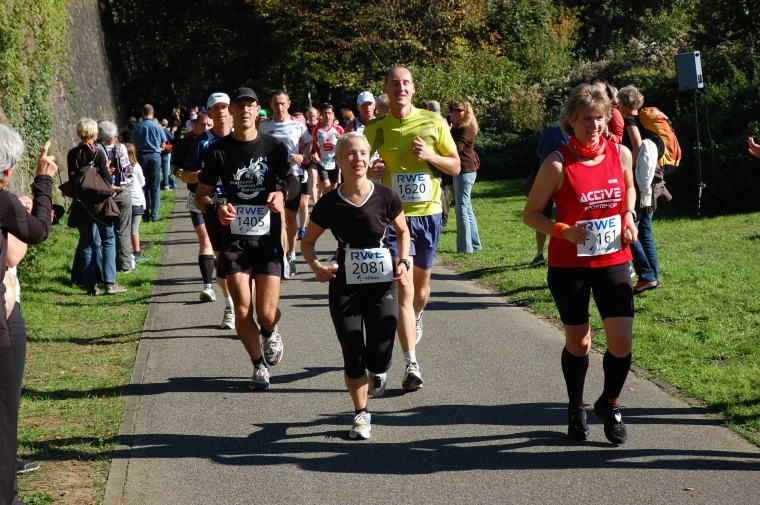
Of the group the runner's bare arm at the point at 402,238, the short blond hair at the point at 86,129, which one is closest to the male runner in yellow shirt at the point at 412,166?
the runner's bare arm at the point at 402,238

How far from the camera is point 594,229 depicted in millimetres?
5223

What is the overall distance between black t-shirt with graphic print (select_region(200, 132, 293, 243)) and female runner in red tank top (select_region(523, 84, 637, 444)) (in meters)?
2.27

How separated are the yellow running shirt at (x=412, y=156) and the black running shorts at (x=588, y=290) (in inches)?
63.0

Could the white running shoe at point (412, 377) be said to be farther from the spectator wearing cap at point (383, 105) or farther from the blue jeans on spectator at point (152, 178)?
the blue jeans on spectator at point (152, 178)

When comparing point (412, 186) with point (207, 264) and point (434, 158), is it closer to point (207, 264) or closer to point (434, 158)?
point (434, 158)

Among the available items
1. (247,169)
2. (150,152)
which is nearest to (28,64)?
(150,152)

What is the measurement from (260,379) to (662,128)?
531 cm

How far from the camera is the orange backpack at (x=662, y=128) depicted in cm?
962

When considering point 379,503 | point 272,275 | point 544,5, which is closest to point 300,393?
point 272,275

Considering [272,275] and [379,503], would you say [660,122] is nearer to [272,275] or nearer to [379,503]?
[272,275]

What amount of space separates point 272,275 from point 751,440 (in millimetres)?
3426

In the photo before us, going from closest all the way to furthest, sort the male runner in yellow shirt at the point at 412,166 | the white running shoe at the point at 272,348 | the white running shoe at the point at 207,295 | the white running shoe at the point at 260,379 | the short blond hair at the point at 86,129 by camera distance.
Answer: the male runner in yellow shirt at the point at 412,166
the white running shoe at the point at 260,379
the white running shoe at the point at 272,348
the short blond hair at the point at 86,129
the white running shoe at the point at 207,295

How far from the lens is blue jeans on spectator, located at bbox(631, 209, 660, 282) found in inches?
374

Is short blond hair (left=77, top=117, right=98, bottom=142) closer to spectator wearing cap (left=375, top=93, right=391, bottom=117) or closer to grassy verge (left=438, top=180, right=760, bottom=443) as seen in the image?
spectator wearing cap (left=375, top=93, right=391, bottom=117)
